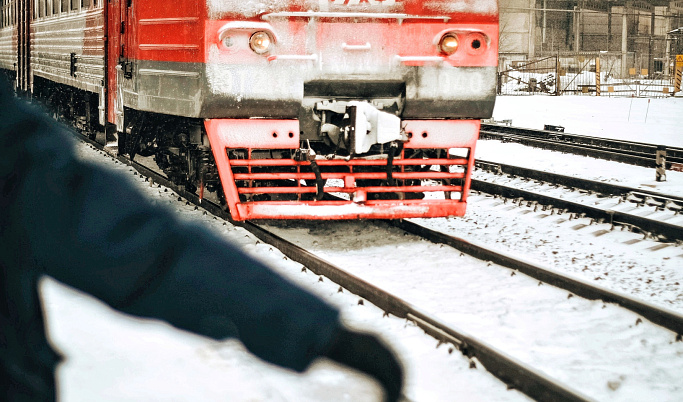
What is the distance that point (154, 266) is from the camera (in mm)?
5512

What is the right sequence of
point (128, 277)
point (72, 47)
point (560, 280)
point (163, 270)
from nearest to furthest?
point (560, 280) < point (128, 277) < point (163, 270) < point (72, 47)

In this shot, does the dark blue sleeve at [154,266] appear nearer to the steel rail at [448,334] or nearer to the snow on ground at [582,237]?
the steel rail at [448,334]

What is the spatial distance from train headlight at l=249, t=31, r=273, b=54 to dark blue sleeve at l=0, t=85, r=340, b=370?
145 cm

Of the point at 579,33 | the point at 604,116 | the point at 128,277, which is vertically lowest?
the point at 128,277

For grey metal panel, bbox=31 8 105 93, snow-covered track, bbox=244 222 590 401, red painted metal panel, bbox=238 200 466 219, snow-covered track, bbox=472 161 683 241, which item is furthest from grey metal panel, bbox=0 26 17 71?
snow-covered track, bbox=244 222 590 401

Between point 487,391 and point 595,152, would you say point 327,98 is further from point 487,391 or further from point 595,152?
point 595,152

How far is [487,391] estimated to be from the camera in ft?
11.6

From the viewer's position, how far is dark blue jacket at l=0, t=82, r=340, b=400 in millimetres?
3951

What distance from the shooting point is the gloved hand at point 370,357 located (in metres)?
3.67

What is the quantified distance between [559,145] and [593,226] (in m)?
5.60

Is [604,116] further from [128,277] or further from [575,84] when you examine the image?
[128,277]

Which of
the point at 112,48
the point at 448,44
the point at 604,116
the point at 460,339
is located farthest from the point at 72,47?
the point at 604,116

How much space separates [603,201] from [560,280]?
3.33m

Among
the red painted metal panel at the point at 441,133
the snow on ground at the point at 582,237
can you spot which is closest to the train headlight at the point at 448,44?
the red painted metal panel at the point at 441,133
